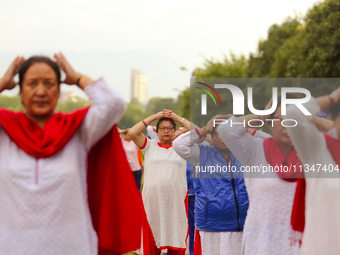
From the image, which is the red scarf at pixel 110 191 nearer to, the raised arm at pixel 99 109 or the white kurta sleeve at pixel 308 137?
the raised arm at pixel 99 109

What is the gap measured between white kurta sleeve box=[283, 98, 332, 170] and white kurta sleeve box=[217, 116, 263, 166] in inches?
29.5

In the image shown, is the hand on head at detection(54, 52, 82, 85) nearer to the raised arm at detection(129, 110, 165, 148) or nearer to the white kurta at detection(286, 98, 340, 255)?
the white kurta at detection(286, 98, 340, 255)

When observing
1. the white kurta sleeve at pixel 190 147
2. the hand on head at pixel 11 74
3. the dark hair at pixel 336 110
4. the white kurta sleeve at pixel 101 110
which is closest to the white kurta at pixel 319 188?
the dark hair at pixel 336 110

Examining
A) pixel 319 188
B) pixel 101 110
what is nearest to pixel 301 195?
pixel 319 188

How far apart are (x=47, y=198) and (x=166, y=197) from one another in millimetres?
4474

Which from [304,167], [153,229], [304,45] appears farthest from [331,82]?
[304,167]

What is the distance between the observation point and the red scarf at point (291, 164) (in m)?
3.62

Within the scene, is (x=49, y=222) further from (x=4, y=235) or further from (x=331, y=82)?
(x=331, y=82)

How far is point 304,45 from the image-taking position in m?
25.1

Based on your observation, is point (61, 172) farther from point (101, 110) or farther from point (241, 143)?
point (241, 143)

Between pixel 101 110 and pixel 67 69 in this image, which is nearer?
pixel 101 110

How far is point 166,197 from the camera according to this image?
24.0 feet

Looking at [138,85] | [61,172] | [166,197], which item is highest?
[138,85]

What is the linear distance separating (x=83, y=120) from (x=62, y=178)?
0.38 metres
